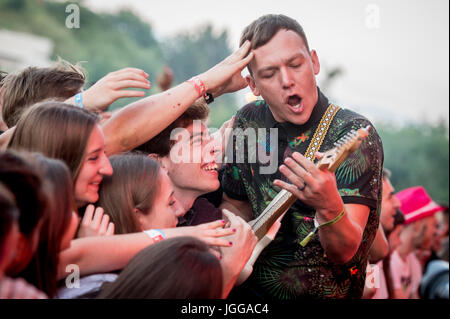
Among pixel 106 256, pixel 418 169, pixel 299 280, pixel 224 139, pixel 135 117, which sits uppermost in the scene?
pixel 135 117

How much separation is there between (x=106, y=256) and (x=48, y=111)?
601 mm

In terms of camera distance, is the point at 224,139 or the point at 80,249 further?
the point at 224,139

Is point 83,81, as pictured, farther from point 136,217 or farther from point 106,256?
point 106,256

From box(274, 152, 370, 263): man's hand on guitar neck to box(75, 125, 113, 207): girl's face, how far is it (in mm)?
690

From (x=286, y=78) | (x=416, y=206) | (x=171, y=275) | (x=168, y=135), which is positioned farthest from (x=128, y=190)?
(x=416, y=206)

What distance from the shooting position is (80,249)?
5.80 feet

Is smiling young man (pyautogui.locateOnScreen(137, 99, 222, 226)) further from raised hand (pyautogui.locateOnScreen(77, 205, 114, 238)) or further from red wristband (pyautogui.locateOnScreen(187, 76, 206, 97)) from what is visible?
raised hand (pyautogui.locateOnScreen(77, 205, 114, 238))

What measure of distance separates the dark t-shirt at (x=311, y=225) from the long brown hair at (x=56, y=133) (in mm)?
997

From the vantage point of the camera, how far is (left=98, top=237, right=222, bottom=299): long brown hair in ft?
4.78

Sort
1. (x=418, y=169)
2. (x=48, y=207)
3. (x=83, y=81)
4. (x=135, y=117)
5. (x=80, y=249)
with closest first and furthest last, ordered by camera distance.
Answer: (x=48, y=207) → (x=80, y=249) → (x=135, y=117) → (x=83, y=81) → (x=418, y=169)

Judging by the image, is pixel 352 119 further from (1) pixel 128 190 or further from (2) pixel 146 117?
(1) pixel 128 190

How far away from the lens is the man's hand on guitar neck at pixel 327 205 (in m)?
1.80

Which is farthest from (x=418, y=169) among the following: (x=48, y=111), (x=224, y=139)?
(x=48, y=111)

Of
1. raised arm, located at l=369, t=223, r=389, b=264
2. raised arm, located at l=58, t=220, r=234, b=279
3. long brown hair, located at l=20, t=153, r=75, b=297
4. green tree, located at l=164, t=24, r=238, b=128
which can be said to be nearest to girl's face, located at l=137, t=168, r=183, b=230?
raised arm, located at l=58, t=220, r=234, b=279
